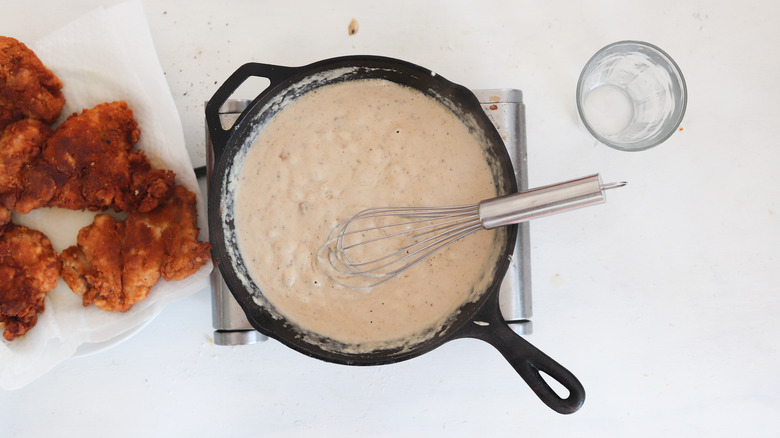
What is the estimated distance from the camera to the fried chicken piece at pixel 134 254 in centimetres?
100

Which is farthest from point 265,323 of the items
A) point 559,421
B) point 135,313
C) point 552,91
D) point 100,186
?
point 552,91

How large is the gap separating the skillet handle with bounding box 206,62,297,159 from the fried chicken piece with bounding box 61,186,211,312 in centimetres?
16

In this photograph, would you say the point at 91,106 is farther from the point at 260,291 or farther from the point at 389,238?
the point at 389,238

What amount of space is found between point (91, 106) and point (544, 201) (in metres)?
0.88

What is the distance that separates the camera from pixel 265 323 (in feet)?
3.22

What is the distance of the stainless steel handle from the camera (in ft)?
2.64

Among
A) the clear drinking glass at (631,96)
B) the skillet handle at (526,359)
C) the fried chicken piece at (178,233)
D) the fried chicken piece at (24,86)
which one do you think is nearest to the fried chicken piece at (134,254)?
the fried chicken piece at (178,233)

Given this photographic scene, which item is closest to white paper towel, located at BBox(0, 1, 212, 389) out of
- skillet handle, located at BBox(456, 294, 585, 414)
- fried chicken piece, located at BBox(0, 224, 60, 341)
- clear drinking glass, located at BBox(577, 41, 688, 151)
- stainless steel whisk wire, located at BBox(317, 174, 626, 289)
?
fried chicken piece, located at BBox(0, 224, 60, 341)

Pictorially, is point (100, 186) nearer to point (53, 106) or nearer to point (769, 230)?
point (53, 106)

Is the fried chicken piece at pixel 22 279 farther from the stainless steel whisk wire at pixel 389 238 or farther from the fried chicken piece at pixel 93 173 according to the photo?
the stainless steel whisk wire at pixel 389 238

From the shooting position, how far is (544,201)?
0.82m

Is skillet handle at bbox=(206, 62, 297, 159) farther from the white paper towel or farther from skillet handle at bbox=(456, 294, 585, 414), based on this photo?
skillet handle at bbox=(456, 294, 585, 414)

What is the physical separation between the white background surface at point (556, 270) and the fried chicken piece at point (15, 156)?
0.89ft

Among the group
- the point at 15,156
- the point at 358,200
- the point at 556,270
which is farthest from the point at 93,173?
the point at 556,270
